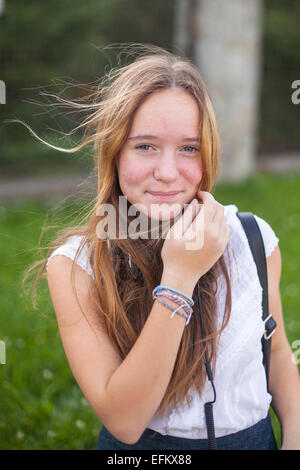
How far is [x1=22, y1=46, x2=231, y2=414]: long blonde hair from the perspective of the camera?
1.57 m

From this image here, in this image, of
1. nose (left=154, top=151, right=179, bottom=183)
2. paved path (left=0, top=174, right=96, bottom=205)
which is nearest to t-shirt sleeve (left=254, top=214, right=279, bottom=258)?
nose (left=154, top=151, right=179, bottom=183)

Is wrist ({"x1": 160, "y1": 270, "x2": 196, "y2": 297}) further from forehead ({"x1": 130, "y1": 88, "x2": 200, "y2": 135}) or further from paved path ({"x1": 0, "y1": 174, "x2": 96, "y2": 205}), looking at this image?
paved path ({"x1": 0, "y1": 174, "x2": 96, "y2": 205})

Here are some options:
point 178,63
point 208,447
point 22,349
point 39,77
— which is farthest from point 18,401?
point 39,77

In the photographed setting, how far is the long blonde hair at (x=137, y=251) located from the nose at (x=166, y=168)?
0.10 metres

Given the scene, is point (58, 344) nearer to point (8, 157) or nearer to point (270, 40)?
point (8, 157)

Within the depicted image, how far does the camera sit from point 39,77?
775 cm

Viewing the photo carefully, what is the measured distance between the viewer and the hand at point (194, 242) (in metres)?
1.46

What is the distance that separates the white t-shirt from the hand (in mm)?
218

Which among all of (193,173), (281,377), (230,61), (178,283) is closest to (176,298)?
(178,283)

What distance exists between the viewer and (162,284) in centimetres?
146

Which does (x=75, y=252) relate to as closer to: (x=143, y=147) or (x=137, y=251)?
(x=137, y=251)

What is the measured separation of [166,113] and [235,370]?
0.76 m

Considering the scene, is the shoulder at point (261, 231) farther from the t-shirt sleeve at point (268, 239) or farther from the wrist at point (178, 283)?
the wrist at point (178, 283)

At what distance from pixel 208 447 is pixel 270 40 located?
9939 mm
